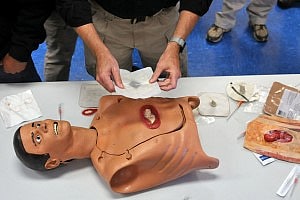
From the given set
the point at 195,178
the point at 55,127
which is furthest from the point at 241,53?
the point at 55,127

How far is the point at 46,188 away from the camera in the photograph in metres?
0.97

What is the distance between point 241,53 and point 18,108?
1.35 meters

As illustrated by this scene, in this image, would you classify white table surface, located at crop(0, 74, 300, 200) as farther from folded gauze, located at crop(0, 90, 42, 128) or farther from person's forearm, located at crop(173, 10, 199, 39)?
person's forearm, located at crop(173, 10, 199, 39)

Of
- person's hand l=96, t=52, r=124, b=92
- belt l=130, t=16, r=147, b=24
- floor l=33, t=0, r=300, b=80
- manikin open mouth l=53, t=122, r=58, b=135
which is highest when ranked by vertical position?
belt l=130, t=16, r=147, b=24

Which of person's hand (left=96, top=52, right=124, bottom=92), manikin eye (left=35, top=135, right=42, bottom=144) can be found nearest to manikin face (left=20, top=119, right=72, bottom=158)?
manikin eye (left=35, top=135, right=42, bottom=144)

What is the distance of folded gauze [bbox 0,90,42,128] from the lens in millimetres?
1111

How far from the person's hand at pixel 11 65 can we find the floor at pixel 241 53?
741mm

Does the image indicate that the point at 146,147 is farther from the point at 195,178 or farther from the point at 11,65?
the point at 11,65

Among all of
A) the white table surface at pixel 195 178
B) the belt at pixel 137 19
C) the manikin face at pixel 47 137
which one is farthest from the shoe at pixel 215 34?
the manikin face at pixel 47 137

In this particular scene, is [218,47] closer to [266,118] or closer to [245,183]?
[266,118]

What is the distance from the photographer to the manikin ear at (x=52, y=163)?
0.95 meters

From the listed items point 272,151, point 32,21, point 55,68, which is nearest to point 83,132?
point 32,21

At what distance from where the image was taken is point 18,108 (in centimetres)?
114

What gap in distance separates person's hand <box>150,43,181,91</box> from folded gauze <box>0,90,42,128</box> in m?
0.36
